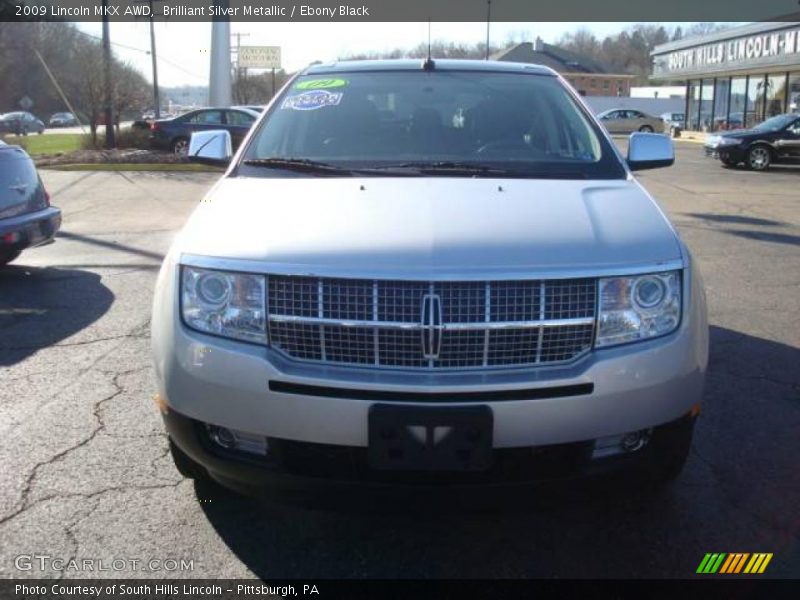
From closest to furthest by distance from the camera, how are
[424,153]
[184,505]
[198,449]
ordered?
[198,449], [184,505], [424,153]

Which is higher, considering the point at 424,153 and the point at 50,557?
the point at 424,153

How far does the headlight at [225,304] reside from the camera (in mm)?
2580

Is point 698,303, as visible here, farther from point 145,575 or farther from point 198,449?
point 145,575

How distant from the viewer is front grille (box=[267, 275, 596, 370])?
249 cm

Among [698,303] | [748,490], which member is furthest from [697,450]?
[698,303]

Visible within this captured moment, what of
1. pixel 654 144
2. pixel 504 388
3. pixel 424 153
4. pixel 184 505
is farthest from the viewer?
pixel 654 144

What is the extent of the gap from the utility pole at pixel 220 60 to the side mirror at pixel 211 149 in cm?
2240

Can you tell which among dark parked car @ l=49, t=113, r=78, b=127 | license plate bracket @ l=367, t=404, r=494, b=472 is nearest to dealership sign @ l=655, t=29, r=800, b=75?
license plate bracket @ l=367, t=404, r=494, b=472

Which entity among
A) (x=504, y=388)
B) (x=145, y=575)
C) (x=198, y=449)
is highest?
(x=504, y=388)

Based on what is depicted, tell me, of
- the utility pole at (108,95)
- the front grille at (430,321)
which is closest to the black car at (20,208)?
the front grille at (430,321)

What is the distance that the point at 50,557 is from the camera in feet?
9.07

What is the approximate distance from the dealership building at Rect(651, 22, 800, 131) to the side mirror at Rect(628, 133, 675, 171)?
88.5 feet

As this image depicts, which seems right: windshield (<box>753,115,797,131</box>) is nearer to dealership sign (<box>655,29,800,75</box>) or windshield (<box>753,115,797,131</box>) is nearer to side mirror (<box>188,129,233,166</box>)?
dealership sign (<box>655,29,800,75</box>)

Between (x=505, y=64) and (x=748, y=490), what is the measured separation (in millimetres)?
2658
